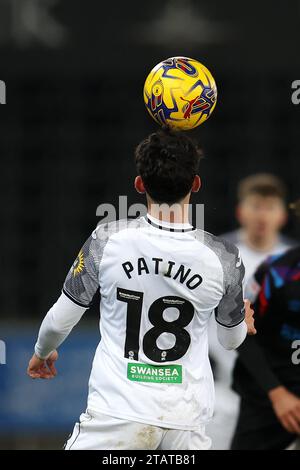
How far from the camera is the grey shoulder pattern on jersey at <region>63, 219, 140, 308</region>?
363 cm

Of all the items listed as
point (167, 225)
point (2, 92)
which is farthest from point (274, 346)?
point (2, 92)

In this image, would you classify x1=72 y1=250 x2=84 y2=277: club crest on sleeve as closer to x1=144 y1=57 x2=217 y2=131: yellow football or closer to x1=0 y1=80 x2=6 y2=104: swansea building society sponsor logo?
x1=144 y1=57 x2=217 y2=131: yellow football

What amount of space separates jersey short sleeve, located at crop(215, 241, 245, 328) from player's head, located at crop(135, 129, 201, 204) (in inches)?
12.2

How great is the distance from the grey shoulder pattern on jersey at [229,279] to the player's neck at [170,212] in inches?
4.0

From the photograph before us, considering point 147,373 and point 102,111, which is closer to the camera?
point 147,373

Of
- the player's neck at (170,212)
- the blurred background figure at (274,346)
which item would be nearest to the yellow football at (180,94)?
the player's neck at (170,212)

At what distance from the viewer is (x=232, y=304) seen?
3703 mm

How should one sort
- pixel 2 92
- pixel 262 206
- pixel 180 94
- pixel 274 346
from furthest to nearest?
pixel 2 92
pixel 262 206
pixel 274 346
pixel 180 94

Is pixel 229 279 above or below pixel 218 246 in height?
below

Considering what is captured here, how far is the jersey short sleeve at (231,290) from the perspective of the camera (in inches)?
144

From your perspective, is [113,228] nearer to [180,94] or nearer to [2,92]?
[180,94]

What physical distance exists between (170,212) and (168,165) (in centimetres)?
21

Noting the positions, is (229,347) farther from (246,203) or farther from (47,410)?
(47,410)
